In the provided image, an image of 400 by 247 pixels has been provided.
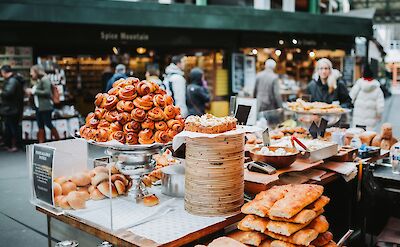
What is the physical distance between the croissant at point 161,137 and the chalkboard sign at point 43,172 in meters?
0.67

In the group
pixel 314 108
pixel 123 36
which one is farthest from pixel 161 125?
pixel 123 36

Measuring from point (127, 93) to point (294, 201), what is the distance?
137 cm

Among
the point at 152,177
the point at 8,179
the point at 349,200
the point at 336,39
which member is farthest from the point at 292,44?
the point at 152,177

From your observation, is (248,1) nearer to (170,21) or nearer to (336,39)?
(336,39)

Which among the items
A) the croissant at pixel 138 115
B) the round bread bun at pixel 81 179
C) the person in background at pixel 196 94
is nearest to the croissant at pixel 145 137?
the croissant at pixel 138 115

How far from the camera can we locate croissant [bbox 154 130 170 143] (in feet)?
10.1

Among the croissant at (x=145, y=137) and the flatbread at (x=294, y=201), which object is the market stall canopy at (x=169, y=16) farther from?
the flatbread at (x=294, y=201)

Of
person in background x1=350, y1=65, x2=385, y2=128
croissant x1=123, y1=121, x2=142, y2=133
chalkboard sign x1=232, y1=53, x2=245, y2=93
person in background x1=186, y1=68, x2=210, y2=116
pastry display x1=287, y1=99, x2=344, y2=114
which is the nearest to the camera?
croissant x1=123, y1=121, x2=142, y2=133

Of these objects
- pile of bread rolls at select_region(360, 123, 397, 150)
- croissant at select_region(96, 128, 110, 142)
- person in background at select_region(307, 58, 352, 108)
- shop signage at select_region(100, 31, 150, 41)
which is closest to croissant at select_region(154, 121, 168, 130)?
croissant at select_region(96, 128, 110, 142)

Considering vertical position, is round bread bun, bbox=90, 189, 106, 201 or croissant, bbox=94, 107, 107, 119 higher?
croissant, bbox=94, 107, 107, 119

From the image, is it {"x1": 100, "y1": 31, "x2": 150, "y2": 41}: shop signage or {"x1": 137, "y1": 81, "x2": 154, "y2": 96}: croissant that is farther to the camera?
{"x1": 100, "y1": 31, "x2": 150, "y2": 41}: shop signage

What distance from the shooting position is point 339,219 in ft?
15.4

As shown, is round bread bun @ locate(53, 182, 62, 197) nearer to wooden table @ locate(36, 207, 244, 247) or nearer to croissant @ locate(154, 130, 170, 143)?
wooden table @ locate(36, 207, 244, 247)

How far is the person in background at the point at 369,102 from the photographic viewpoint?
7.93 meters
